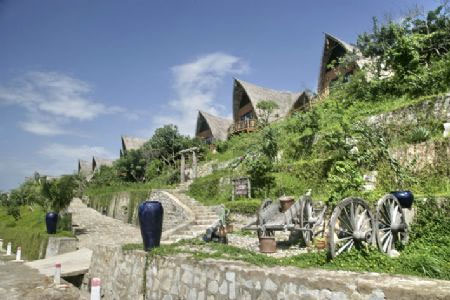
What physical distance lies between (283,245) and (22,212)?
85.4ft

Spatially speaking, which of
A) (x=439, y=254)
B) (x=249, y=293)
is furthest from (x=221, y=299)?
(x=439, y=254)

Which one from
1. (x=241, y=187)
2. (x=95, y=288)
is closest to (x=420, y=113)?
(x=241, y=187)

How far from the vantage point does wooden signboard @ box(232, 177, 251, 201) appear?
46.9ft

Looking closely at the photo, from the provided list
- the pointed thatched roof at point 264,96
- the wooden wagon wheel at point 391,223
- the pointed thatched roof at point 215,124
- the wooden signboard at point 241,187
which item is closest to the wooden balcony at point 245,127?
the pointed thatched roof at point 264,96

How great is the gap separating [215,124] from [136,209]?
13.6 meters

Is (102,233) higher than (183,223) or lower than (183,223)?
lower

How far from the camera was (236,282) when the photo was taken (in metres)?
4.67

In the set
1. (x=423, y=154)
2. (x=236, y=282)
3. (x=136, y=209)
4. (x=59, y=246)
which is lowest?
(x=59, y=246)

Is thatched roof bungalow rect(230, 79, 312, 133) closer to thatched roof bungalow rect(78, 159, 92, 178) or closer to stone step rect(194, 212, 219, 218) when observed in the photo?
stone step rect(194, 212, 219, 218)

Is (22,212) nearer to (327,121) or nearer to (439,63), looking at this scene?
(327,121)

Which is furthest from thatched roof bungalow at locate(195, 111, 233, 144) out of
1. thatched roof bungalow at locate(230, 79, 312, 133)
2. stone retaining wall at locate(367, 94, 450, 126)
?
stone retaining wall at locate(367, 94, 450, 126)

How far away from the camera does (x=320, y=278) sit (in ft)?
12.3

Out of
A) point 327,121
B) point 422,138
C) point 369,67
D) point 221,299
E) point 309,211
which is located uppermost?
point 369,67

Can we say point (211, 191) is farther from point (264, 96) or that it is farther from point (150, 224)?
point (264, 96)
